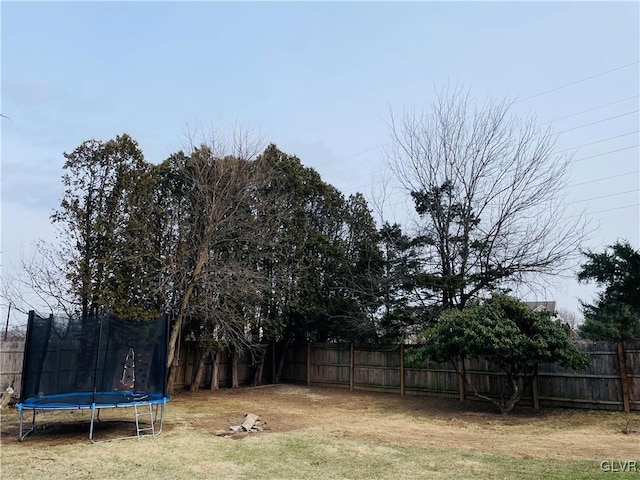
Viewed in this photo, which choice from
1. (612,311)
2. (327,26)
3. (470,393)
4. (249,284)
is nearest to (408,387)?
(470,393)

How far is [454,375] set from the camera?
12945 mm

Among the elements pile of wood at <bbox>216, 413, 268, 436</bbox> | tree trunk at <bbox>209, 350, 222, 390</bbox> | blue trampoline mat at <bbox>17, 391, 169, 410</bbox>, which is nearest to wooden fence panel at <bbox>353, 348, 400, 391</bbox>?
tree trunk at <bbox>209, 350, 222, 390</bbox>

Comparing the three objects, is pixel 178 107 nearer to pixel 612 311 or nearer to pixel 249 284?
pixel 249 284

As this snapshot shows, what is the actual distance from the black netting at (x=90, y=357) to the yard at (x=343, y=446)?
811mm

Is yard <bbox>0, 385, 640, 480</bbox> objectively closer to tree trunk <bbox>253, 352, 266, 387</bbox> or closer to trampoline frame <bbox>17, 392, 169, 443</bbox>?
trampoline frame <bbox>17, 392, 169, 443</bbox>

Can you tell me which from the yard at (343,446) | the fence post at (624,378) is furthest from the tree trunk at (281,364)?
the fence post at (624,378)

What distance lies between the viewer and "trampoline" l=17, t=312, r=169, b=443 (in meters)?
7.88

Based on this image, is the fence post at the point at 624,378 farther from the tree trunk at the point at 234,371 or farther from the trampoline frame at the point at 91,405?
the tree trunk at the point at 234,371

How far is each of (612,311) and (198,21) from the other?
15.8 metres

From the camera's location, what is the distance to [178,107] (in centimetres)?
1347

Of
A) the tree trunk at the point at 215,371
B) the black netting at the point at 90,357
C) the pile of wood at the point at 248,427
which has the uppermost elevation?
the black netting at the point at 90,357

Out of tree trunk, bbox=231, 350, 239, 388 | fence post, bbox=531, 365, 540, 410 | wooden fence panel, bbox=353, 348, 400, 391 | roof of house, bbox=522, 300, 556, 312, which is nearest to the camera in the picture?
roof of house, bbox=522, 300, 556, 312

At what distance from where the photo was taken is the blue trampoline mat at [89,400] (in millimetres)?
7125

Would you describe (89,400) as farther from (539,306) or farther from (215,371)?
(539,306)
